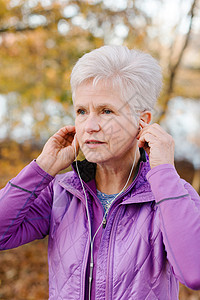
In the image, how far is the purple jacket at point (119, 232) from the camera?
1.32 metres

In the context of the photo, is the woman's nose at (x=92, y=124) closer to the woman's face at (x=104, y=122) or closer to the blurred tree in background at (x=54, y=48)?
the woman's face at (x=104, y=122)

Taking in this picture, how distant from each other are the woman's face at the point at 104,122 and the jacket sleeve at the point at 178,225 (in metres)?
0.30

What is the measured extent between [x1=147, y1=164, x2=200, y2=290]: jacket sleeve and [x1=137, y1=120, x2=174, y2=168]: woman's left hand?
0.07m

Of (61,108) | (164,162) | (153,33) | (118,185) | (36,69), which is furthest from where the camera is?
(36,69)

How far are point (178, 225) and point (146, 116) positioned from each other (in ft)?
2.34

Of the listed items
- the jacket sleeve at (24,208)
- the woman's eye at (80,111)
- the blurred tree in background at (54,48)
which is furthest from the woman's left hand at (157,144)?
the blurred tree in background at (54,48)

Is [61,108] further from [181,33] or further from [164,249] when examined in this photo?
[164,249]

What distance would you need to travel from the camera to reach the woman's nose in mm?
1577

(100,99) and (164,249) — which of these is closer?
(164,249)

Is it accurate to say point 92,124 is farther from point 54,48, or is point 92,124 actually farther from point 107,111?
point 54,48

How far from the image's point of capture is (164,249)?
1459mm

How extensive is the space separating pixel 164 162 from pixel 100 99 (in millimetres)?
487

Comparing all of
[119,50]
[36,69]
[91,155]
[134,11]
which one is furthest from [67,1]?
[91,155]

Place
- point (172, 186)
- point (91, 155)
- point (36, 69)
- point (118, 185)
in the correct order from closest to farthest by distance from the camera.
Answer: point (172, 186) < point (91, 155) < point (118, 185) < point (36, 69)
